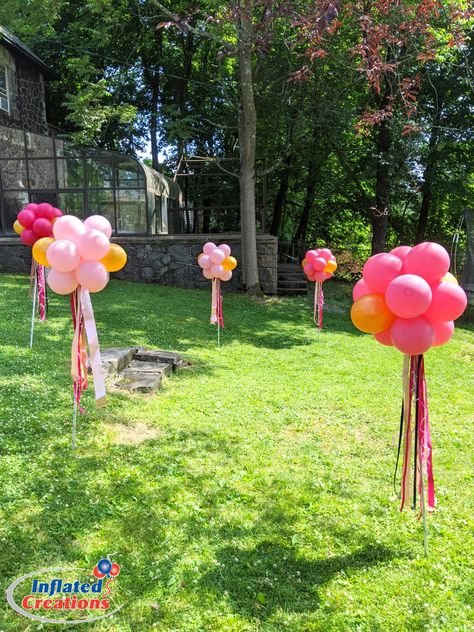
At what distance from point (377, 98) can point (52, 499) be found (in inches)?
637

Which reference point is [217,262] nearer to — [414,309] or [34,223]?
[34,223]

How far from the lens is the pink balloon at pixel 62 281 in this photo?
391cm

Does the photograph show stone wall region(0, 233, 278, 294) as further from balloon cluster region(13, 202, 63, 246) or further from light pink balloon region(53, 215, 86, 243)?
light pink balloon region(53, 215, 86, 243)

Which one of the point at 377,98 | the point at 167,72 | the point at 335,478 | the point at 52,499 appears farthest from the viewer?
the point at 167,72

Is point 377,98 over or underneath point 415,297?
over

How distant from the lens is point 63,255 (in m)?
3.78

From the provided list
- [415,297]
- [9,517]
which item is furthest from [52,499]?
[415,297]

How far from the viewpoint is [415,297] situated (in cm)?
279

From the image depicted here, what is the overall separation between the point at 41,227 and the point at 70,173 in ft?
27.4

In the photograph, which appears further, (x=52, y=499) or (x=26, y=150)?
(x=26, y=150)

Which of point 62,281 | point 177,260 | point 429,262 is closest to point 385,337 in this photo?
point 429,262

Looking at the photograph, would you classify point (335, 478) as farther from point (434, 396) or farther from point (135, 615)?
point (434, 396)

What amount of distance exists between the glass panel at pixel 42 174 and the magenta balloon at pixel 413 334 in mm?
13222

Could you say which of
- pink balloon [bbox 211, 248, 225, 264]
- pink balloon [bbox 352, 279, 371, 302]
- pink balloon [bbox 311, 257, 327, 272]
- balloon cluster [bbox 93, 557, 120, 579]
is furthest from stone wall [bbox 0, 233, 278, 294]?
balloon cluster [bbox 93, 557, 120, 579]
